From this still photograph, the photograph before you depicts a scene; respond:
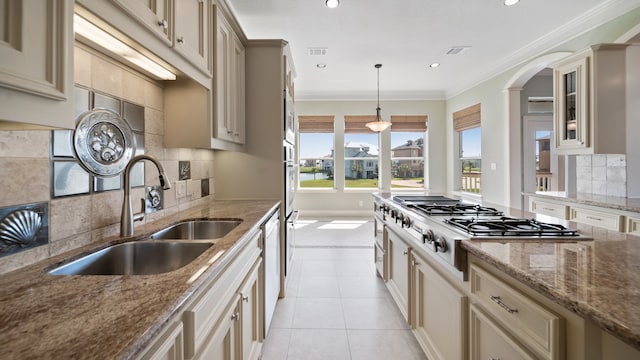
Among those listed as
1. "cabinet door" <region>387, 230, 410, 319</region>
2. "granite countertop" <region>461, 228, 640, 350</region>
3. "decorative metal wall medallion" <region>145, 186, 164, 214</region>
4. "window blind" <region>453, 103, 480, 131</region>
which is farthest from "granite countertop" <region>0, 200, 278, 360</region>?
"window blind" <region>453, 103, 480, 131</region>

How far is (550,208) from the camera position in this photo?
3176 mm

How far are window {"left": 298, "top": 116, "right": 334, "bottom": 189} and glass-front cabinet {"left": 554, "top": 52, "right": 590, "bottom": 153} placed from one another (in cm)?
426

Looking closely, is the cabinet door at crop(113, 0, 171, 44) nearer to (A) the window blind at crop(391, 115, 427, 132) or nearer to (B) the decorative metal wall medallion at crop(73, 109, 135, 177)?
(B) the decorative metal wall medallion at crop(73, 109, 135, 177)

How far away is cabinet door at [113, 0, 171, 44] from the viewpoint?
1.07 metres

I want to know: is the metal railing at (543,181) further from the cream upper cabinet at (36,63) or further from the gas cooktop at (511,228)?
the cream upper cabinet at (36,63)

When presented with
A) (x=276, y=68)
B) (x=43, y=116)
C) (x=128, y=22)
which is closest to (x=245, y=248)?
(x=43, y=116)

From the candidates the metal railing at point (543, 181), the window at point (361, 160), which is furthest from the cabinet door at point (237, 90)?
the metal railing at point (543, 181)

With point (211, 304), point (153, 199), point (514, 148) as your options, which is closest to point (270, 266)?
point (153, 199)

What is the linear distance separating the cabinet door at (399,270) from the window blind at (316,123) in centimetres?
449

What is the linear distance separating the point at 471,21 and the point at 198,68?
10.6ft

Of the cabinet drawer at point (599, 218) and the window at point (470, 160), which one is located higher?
the window at point (470, 160)

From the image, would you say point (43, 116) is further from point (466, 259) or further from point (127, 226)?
point (466, 259)

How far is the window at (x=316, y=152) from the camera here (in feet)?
22.0

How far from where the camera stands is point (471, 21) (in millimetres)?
3375
